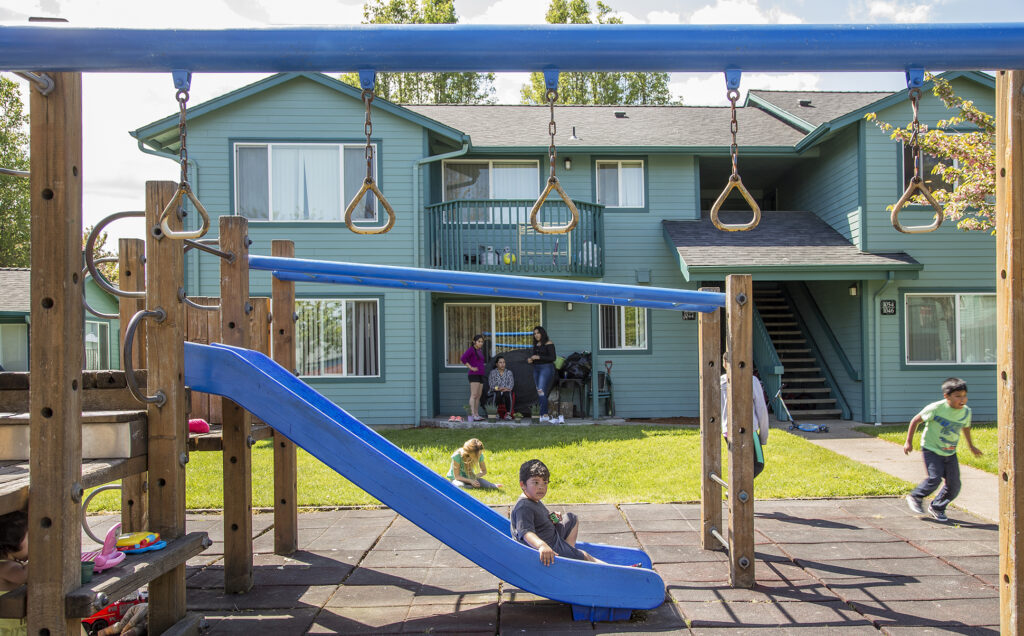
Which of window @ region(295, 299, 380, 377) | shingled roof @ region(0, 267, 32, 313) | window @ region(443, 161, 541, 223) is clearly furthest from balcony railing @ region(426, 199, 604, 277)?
shingled roof @ region(0, 267, 32, 313)

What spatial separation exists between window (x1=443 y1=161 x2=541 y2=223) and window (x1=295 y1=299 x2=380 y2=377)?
3.22 meters

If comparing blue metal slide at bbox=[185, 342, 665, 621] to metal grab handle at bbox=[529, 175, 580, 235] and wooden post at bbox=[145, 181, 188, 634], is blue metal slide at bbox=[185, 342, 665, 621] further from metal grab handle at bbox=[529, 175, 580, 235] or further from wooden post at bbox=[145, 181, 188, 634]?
metal grab handle at bbox=[529, 175, 580, 235]

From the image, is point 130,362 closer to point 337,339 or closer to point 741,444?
point 741,444

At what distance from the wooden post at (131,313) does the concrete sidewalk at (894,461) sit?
6.88 metres

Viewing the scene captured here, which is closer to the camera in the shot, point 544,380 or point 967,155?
point 967,155

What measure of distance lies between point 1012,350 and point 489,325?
1275 centimetres

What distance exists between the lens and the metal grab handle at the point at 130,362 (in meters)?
3.23

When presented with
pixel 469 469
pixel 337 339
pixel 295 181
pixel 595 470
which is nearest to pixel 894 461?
pixel 595 470

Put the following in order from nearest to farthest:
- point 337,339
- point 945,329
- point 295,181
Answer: point 295,181 < point 945,329 < point 337,339

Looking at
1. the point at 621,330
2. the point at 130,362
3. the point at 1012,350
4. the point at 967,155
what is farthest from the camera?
the point at 621,330

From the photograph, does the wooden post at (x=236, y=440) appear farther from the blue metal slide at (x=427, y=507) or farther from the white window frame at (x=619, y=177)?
the white window frame at (x=619, y=177)

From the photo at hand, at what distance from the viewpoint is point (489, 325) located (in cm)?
1534

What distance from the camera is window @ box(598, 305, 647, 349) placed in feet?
49.9

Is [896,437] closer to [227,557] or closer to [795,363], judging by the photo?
[795,363]
